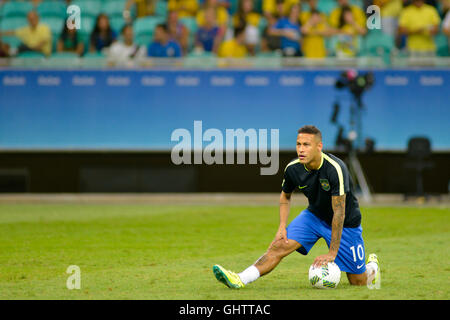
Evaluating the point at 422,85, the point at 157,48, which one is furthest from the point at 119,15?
the point at 422,85

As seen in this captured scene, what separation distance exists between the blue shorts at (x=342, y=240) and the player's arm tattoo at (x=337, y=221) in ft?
1.20

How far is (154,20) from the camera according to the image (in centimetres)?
2066

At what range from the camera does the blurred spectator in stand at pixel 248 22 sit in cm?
1967

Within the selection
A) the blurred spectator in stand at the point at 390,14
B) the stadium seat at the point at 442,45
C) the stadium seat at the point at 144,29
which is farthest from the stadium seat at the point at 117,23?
the stadium seat at the point at 442,45

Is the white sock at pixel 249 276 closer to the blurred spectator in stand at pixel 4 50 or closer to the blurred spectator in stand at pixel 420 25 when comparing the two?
the blurred spectator in stand at pixel 420 25

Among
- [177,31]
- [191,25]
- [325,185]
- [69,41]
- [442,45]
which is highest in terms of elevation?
[191,25]

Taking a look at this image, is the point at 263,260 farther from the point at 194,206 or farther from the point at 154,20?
the point at 154,20

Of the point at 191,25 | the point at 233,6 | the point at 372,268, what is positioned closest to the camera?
the point at 372,268

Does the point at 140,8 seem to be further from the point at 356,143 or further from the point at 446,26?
the point at 446,26

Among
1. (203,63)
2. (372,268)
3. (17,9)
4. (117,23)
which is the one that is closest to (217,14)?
(203,63)

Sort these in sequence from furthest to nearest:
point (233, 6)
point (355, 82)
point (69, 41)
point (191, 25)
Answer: point (233, 6) < point (191, 25) < point (69, 41) < point (355, 82)

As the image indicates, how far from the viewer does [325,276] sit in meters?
7.96

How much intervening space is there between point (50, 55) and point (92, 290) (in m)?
13.1

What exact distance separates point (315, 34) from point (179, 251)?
32.4 feet
